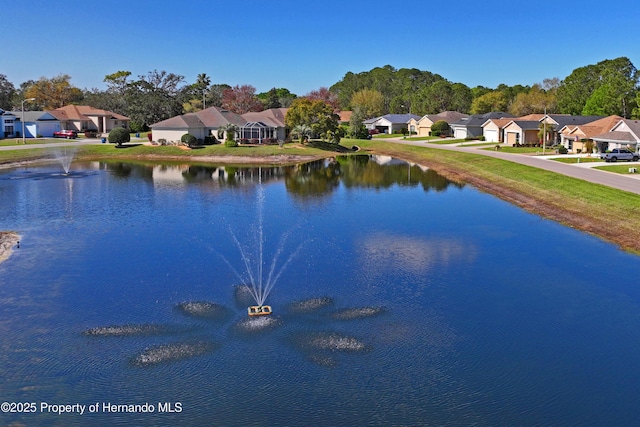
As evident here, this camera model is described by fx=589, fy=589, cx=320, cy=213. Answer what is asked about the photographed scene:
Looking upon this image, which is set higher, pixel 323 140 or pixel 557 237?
pixel 323 140

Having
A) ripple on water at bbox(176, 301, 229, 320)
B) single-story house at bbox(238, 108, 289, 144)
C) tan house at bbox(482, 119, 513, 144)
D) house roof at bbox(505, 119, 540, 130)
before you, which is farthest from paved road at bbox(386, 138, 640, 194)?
ripple on water at bbox(176, 301, 229, 320)

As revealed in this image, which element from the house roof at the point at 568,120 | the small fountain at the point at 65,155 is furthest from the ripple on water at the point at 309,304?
the house roof at the point at 568,120

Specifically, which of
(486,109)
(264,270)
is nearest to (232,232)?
(264,270)

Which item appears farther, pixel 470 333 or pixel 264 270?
pixel 264 270

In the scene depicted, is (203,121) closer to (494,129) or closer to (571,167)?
(494,129)

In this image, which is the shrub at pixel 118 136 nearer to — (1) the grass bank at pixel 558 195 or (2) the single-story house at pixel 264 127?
(2) the single-story house at pixel 264 127

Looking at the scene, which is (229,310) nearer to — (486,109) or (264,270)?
(264,270)

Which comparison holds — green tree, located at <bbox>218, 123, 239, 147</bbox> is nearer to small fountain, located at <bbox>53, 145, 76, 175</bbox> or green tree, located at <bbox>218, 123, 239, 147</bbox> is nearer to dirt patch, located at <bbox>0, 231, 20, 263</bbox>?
small fountain, located at <bbox>53, 145, 76, 175</bbox>
